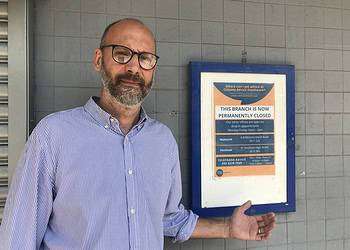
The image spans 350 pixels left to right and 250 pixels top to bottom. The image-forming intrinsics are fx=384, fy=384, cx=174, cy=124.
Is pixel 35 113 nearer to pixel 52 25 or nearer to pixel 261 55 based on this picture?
pixel 52 25

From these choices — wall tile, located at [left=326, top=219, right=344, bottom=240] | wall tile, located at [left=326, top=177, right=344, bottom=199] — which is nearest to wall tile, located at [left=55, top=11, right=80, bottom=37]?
wall tile, located at [left=326, top=177, right=344, bottom=199]

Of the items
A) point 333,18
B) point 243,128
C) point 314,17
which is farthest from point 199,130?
point 333,18

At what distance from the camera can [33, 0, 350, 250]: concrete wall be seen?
254 cm

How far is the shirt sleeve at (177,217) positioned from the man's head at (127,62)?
1.78 feet

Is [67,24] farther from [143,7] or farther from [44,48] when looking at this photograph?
[143,7]

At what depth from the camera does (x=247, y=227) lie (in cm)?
236

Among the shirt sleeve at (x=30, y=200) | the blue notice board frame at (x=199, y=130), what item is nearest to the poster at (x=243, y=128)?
the blue notice board frame at (x=199, y=130)

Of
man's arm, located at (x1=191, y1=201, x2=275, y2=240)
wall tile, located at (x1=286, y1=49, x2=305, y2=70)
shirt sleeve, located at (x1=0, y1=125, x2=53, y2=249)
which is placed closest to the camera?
shirt sleeve, located at (x1=0, y1=125, x2=53, y2=249)

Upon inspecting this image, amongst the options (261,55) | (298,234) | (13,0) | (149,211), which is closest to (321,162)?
(298,234)

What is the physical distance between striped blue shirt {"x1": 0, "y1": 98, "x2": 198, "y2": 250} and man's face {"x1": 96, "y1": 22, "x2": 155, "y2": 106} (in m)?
0.14

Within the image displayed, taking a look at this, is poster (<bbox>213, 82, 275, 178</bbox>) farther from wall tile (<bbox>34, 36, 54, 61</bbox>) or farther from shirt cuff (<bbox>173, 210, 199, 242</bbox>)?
wall tile (<bbox>34, 36, 54, 61</bbox>)

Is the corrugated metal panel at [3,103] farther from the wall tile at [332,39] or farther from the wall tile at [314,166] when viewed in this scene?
the wall tile at [332,39]

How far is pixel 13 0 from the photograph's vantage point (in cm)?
227

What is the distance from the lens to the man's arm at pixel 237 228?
2318 millimetres
